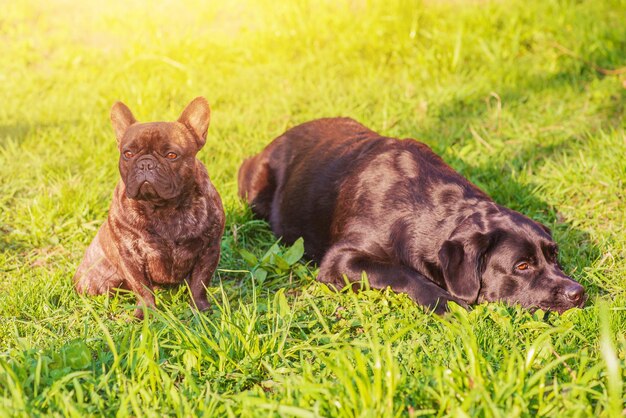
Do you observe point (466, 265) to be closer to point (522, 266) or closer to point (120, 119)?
point (522, 266)

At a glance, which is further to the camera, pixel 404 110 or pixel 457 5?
pixel 457 5

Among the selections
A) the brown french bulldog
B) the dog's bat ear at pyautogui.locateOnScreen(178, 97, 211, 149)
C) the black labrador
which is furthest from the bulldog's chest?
the black labrador

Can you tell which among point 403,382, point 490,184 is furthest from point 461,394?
point 490,184

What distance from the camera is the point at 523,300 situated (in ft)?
13.2

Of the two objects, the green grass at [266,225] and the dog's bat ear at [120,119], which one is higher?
the dog's bat ear at [120,119]

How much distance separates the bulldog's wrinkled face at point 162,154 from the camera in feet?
12.8

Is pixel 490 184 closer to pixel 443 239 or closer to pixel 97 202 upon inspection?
pixel 443 239

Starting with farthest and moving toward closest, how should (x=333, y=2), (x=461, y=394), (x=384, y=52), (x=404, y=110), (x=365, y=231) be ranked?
(x=333, y=2) → (x=384, y=52) → (x=404, y=110) → (x=365, y=231) → (x=461, y=394)

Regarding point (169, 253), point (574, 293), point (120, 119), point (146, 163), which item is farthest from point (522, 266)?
point (120, 119)

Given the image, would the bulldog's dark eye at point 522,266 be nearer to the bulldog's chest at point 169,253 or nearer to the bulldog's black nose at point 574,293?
the bulldog's black nose at point 574,293

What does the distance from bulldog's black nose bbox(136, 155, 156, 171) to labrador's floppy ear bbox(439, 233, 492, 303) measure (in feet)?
5.47

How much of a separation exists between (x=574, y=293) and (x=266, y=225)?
2.34 m

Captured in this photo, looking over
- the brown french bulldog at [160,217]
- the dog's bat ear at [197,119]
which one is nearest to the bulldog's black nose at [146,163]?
the brown french bulldog at [160,217]

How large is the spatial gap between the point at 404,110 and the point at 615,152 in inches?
78.4
